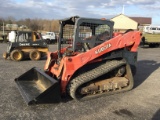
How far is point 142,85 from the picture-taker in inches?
334

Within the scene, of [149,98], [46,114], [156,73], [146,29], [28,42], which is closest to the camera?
[46,114]

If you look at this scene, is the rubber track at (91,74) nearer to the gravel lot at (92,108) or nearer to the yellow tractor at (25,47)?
the gravel lot at (92,108)

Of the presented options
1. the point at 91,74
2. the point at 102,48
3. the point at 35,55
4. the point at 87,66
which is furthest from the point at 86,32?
the point at 35,55

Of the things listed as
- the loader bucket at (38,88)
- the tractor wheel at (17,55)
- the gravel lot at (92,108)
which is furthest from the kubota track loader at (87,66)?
the tractor wheel at (17,55)

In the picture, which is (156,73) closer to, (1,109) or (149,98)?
(149,98)

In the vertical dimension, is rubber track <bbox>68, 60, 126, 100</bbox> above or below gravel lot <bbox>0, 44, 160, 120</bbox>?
above

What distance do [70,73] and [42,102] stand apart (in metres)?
1.04

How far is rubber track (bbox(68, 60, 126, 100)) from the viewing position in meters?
6.38

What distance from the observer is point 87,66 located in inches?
281

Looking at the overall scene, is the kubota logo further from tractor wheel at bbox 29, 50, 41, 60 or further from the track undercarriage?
tractor wheel at bbox 29, 50, 41, 60

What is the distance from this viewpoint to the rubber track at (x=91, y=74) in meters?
6.38

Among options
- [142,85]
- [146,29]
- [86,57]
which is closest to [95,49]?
[86,57]

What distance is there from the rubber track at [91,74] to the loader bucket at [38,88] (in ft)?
Answer: 1.25

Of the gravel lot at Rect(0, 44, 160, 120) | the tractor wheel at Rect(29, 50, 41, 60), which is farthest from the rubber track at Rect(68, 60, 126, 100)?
the tractor wheel at Rect(29, 50, 41, 60)
